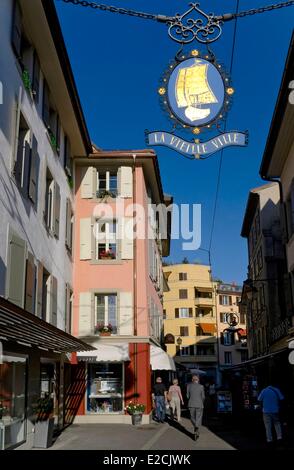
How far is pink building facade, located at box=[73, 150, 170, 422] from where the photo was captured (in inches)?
840

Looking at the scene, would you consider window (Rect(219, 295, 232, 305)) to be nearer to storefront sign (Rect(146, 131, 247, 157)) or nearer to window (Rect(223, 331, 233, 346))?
window (Rect(223, 331, 233, 346))

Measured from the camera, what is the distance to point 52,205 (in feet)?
Result: 58.2

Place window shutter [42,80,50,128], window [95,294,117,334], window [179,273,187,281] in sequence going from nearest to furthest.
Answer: window shutter [42,80,50,128] < window [95,294,117,334] < window [179,273,187,281]

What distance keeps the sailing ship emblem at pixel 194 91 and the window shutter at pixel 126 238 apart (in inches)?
601

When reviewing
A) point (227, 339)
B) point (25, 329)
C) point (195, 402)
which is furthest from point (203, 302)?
point (25, 329)

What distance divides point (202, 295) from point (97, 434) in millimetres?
57883

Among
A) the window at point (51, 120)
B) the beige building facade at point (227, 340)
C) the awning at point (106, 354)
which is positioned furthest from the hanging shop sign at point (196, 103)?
the beige building facade at point (227, 340)

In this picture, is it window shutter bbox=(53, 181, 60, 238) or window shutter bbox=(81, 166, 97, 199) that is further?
window shutter bbox=(81, 166, 97, 199)

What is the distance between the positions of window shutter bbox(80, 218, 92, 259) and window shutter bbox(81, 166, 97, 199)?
3.67ft

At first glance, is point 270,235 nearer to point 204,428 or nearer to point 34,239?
point 204,428

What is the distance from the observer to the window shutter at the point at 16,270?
12158mm

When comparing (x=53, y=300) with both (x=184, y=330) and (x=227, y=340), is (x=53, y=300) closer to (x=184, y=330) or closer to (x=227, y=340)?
(x=184, y=330)

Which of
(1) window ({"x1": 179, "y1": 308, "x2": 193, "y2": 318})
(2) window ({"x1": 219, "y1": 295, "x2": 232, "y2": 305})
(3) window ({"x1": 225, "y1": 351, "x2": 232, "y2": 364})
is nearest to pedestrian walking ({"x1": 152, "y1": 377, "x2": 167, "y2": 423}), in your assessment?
(1) window ({"x1": 179, "y1": 308, "x2": 193, "y2": 318})
